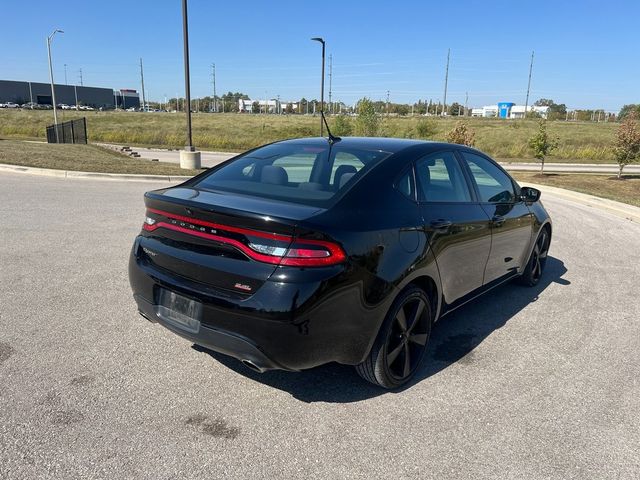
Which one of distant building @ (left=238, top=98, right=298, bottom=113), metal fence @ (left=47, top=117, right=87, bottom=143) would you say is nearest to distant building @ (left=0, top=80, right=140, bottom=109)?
distant building @ (left=238, top=98, right=298, bottom=113)

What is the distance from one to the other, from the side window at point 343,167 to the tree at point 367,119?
2568 centimetres

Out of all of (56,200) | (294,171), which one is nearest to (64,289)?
(294,171)

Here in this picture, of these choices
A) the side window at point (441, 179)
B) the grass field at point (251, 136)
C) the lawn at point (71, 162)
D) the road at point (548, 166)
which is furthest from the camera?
the grass field at point (251, 136)

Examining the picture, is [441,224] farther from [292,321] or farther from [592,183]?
[592,183]

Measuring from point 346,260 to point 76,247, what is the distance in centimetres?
480

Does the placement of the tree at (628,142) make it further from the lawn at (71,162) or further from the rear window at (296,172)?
the rear window at (296,172)

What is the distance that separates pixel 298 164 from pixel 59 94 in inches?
5454

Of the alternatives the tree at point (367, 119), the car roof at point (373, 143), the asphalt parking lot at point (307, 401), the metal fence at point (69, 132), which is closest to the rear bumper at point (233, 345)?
the asphalt parking lot at point (307, 401)

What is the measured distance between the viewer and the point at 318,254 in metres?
2.65

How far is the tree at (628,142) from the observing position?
17.5 m

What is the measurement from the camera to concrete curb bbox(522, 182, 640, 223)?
10.9m

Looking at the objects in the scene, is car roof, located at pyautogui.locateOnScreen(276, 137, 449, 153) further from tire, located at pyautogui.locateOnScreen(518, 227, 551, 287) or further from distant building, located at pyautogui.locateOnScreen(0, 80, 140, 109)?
distant building, located at pyautogui.locateOnScreen(0, 80, 140, 109)

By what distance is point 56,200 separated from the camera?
9609 mm

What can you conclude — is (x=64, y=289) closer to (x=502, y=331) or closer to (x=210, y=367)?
(x=210, y=367)
